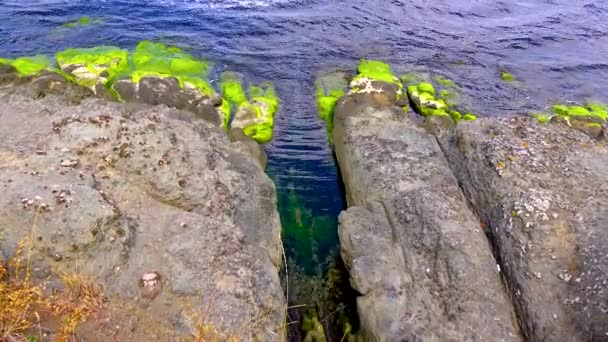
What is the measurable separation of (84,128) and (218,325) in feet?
14.9

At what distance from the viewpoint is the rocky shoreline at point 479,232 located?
7340mm

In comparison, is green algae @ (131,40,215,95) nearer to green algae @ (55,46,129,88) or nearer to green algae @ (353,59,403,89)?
green algae @ (55,46,129,88)

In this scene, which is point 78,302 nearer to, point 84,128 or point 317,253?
point 84,128

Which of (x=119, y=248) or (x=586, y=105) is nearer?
(x=119, y=248)

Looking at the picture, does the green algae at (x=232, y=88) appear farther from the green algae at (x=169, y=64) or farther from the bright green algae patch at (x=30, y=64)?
the bright green algae patch at (x=30, y=64)

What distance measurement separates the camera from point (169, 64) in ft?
48.4

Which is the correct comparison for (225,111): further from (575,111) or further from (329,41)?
(575,111)

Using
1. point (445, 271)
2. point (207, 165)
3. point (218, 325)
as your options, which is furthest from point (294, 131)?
point (218, 325)

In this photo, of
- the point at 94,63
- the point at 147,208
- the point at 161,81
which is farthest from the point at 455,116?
the point at 94,63

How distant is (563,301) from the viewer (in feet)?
24.3

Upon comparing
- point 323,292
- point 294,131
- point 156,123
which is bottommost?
point 323,292

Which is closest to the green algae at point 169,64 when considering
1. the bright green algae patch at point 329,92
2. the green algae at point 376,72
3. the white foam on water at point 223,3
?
the bright green algae patch at point 329,92

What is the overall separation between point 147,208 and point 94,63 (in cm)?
765

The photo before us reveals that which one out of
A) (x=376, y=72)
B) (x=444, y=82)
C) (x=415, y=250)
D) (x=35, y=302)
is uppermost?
(x=35, y=302)
